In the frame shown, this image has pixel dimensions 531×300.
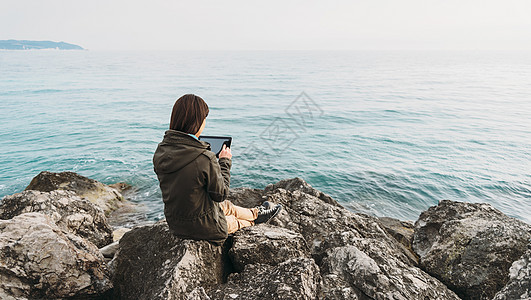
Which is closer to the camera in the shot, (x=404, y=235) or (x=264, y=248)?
(x=264, y=248)

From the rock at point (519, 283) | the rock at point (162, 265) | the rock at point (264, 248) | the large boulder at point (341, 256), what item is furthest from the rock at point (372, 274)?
the rock at point (162, 265)

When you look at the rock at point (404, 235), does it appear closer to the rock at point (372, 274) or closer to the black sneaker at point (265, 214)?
the rock at point (372, 274)

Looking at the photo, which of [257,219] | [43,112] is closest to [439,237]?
[257,219]

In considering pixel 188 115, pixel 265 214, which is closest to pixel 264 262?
pixel 265 214

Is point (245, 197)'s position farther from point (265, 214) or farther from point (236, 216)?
point (236, 216)

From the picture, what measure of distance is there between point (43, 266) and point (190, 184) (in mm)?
2078

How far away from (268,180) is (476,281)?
1139 cm

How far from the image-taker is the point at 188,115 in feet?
11.9

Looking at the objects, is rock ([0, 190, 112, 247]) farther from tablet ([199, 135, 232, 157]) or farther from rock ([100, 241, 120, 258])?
tablet ([199, 135, 232, 157])

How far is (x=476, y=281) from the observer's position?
4.70m

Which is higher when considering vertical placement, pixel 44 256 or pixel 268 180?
pixel 44 256

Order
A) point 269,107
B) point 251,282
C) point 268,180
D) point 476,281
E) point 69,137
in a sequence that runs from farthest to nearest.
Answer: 1. point 269,107
2. point 69,137
3. point 268,180
4. point 476,281
5. point 251,282

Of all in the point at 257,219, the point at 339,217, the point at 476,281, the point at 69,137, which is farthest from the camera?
the point at 69,137

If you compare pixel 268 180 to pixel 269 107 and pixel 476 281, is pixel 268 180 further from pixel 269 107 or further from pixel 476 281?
pixel 269 107
